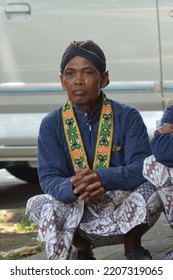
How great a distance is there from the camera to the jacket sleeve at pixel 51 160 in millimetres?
5277

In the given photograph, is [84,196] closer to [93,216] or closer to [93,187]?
[93,187]

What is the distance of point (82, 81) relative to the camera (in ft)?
17.5

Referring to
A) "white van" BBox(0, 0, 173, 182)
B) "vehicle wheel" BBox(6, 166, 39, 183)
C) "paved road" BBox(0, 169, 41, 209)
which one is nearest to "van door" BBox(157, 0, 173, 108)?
"white van" BBox(0, 0, 173, 182)

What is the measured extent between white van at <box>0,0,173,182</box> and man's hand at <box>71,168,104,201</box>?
8.38 ft

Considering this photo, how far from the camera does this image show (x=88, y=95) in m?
5.36

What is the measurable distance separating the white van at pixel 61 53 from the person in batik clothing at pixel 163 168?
96.9 inches

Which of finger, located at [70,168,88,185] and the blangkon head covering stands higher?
the blangkon head covering

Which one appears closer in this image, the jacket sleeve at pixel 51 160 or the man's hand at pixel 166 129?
the man's hand at pixel 166 129

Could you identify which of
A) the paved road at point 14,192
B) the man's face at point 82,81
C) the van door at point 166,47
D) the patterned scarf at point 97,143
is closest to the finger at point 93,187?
the patterned scarf at point 97,143

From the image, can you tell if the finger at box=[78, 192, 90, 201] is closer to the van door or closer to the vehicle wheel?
→ the van door

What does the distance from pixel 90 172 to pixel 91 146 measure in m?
0.28

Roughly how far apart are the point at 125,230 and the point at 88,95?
77cm

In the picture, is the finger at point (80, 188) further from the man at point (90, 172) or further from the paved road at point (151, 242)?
the paved road at point (151, 242)

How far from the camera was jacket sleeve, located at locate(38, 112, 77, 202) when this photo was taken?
5277 mm
